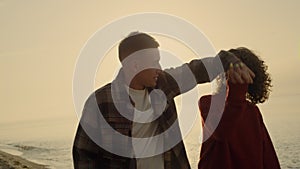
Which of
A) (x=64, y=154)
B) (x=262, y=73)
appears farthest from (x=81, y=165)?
(x=64, y=154)

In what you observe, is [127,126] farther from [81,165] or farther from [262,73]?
[262,73]

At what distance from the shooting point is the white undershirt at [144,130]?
4273mm

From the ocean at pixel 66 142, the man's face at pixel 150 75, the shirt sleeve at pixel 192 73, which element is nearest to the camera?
the man's face at pixel 150 75

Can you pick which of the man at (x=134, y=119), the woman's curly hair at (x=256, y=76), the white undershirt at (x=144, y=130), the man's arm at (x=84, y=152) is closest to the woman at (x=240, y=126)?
the woman's curly hair at (x=256, y=76)

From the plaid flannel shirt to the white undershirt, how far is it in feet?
0.11

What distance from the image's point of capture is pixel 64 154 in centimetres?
2177

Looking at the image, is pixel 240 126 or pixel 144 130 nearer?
pixel 144 130

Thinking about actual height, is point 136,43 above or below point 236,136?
above

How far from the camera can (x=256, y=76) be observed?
4.50 metres

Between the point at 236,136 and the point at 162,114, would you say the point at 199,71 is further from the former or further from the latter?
the point at 236,136

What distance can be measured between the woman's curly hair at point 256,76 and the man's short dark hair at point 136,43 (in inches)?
23.1

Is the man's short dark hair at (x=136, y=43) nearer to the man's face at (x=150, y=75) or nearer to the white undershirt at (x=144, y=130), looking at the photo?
the man's face at (x=150, y=75)

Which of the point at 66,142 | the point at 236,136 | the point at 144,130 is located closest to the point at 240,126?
the point at 236,136

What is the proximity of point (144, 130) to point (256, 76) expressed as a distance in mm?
860
